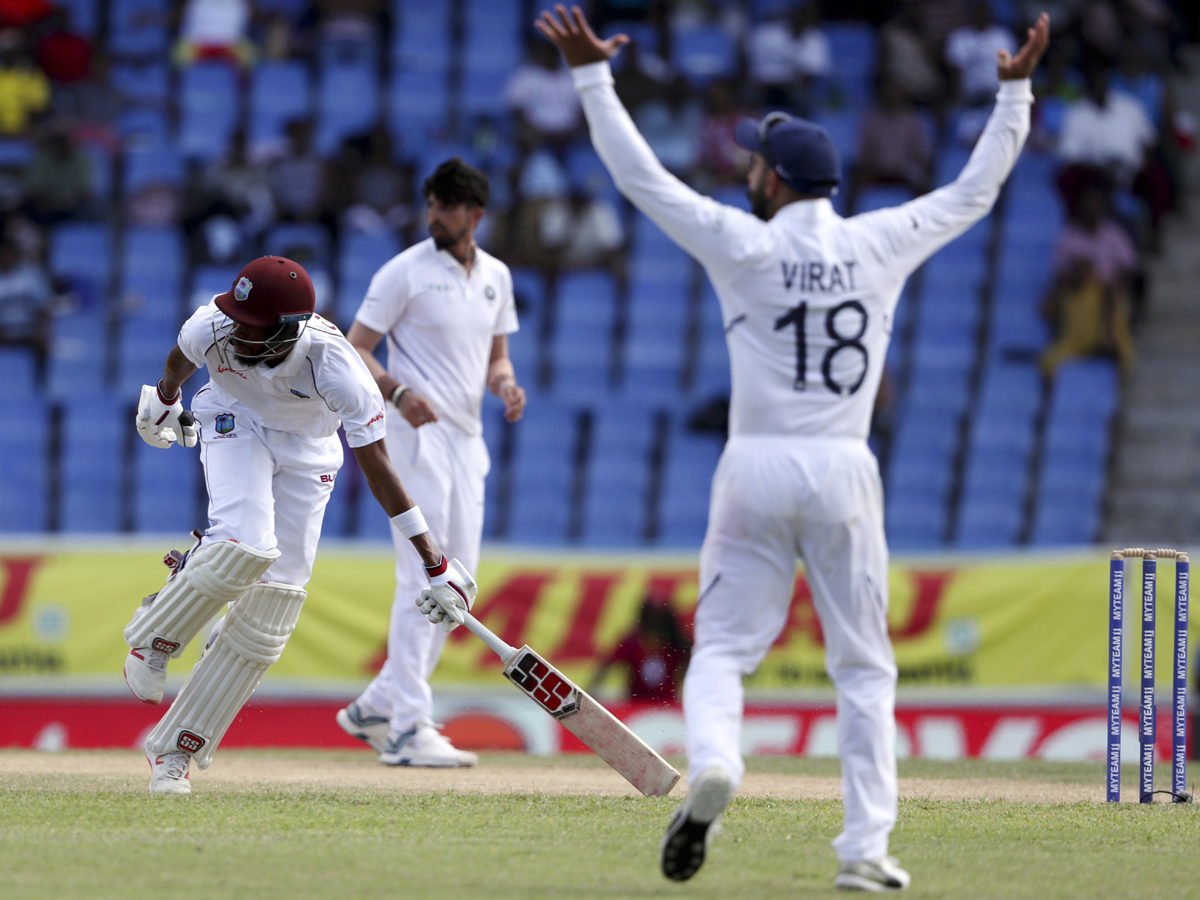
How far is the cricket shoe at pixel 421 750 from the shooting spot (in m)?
6.98

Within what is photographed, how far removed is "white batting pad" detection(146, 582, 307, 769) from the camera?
19.7 ft

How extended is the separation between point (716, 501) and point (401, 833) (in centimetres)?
158

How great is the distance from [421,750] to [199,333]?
2198 mm

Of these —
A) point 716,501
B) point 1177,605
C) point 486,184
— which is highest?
point 486,184

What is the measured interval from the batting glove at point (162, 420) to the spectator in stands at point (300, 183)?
889 centimetres

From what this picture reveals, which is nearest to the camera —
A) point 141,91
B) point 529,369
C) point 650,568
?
point 650,568

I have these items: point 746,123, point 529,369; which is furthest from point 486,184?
point 529,369

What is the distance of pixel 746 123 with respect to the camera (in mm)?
4789

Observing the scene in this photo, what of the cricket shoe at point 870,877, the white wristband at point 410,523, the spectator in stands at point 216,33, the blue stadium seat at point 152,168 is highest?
the spectator in stands at point 216,33

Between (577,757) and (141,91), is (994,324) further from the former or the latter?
(141,91)

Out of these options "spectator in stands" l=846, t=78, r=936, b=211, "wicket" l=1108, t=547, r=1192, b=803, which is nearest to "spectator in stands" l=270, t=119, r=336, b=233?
"spectator in stands" l=846, t=78, r=936, b=211

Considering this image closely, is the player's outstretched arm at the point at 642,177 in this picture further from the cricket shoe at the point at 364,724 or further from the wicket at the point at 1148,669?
the cricket shoe at the point at 364,724

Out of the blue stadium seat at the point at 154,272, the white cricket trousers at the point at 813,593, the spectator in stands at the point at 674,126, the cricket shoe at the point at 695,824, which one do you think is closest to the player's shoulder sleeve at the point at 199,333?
the white cricket trousers at the point at 813,593

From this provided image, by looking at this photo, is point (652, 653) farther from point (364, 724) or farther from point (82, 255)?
point (82, 255)
